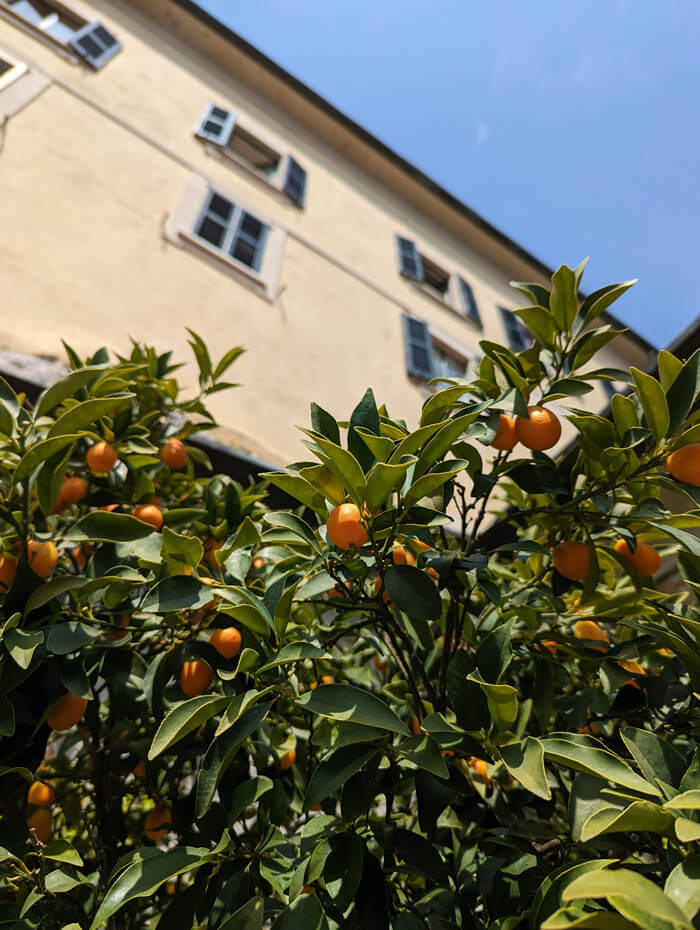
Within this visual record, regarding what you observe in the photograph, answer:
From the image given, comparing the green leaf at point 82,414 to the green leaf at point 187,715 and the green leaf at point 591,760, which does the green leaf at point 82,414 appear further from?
the green leaf at point 591,760

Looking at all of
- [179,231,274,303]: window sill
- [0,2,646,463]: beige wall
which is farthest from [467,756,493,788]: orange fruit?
[179,231,274,303]: window sill

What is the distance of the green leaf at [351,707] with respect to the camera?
648mm

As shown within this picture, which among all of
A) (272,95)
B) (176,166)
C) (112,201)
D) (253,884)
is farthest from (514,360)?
(272,95)

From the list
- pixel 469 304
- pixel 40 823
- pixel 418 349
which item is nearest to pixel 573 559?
pixel 40 823

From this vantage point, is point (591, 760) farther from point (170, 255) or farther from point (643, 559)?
point (170, 255)

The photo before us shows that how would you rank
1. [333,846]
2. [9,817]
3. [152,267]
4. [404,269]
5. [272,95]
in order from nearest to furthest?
A: 1. [333,846]
2. [9,817]
3. [152,267]
4. [404,269]
5. [272,95]

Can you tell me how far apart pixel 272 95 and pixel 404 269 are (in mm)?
3021

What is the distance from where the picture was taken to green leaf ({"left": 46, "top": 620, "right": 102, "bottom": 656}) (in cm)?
82

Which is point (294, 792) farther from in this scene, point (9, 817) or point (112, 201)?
point (112, 201)

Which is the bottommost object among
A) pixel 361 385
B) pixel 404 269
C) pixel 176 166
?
pixel 361 385

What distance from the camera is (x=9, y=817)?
885mm

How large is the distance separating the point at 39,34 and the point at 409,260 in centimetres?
426

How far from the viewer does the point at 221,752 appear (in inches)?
28.6

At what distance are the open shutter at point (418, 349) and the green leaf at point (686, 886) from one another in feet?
15.6
